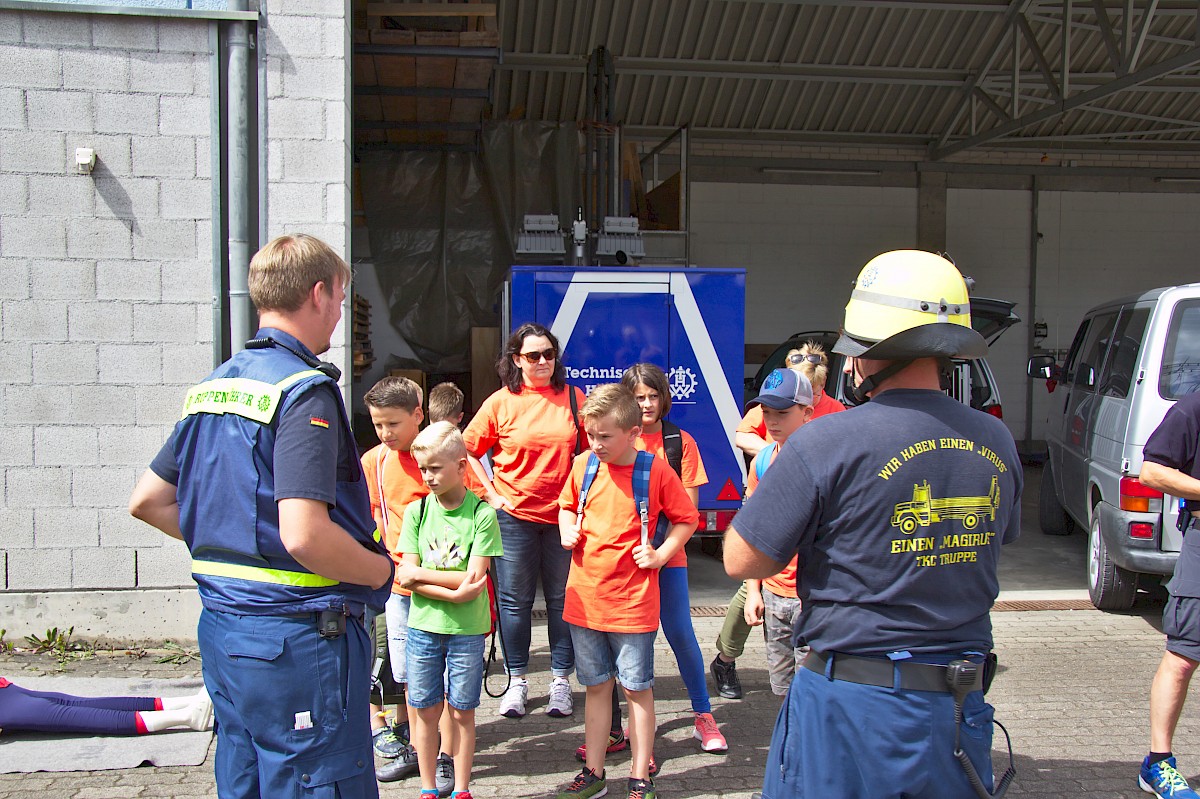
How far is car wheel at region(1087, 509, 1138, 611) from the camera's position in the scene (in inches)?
252

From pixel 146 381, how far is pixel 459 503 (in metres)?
2.66

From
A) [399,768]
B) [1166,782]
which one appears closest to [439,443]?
[399,768]

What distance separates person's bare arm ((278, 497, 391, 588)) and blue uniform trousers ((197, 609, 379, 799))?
16 cm

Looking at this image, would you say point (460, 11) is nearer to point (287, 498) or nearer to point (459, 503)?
point (459, 503)

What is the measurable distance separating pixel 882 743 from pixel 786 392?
195cm

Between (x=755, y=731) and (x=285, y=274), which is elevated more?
(x=285, y=274)

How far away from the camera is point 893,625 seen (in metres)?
2.13

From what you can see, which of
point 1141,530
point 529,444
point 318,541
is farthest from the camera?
point 1141,530

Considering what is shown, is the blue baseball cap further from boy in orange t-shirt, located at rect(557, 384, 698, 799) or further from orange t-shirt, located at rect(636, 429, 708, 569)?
orange t-shirt, located at rect(636, 429, 708, 569)

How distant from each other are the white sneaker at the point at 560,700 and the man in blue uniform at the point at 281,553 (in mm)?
2335

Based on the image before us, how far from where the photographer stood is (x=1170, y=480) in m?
3.84

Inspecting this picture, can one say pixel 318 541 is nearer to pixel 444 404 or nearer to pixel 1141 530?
pixel 444 404

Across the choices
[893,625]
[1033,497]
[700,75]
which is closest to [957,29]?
[700,75]

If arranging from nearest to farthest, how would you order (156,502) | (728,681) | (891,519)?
(891,519) → (156,502) → (728,681)
